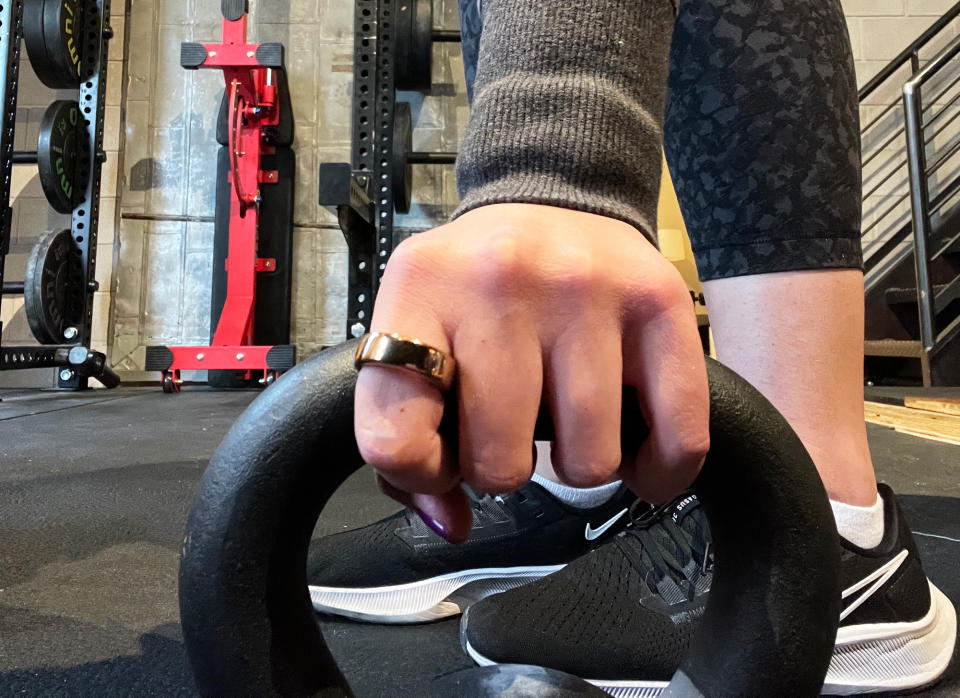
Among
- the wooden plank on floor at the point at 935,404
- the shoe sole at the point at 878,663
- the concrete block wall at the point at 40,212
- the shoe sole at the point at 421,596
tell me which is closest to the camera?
the shoe sole at the point at 878,663

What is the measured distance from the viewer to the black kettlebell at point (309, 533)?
0.73 feet

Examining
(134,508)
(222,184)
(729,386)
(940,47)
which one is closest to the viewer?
(729,386)

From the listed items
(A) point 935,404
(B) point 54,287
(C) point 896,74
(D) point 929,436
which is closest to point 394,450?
(D) point 929,436

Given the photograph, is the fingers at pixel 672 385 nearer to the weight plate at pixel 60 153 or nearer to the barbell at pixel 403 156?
the barbell at pixel 403 156

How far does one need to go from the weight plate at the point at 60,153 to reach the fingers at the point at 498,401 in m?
2.41

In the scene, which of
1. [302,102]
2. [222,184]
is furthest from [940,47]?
[222,184]

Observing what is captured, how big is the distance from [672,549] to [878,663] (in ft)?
0.47

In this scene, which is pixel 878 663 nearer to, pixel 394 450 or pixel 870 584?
pixel 870 584

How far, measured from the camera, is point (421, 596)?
0.54 metres

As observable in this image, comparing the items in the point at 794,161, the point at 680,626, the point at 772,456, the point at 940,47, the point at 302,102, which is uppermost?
the point at 940,47

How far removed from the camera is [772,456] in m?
0.23

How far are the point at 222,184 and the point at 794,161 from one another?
8.53 feet

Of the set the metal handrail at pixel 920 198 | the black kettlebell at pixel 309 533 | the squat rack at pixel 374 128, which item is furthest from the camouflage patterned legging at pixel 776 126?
the metal handrail at pixel 920 198

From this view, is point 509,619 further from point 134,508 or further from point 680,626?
point 134,508
